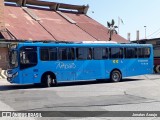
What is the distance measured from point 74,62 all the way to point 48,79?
213 centimetres

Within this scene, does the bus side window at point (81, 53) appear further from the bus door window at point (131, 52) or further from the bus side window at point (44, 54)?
the bus door window at point (131, 52)

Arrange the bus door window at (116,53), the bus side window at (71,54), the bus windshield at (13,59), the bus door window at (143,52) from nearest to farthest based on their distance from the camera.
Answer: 1. the bus windshield at (13,59)
2. the bus side window at (71,54)
3. the bus door window at (116,53)
4. the bus door window at (143,52)

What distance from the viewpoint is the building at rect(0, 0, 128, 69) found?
38.8 metres

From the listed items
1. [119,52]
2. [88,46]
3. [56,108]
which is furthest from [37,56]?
[56,108]

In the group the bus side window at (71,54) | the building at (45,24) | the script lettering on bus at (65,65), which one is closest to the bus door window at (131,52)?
the bus side window at (71,54)

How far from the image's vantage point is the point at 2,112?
35.2 feet

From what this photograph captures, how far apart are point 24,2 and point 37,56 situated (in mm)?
32279

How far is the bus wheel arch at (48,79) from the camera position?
67.1ft

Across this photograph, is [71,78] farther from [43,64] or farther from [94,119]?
[94,119]

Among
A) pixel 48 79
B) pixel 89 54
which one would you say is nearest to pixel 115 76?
pixel 89 54

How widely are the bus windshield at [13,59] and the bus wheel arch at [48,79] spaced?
186 cm

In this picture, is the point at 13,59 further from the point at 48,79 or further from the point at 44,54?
the point at 48,79

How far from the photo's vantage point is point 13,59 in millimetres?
19750

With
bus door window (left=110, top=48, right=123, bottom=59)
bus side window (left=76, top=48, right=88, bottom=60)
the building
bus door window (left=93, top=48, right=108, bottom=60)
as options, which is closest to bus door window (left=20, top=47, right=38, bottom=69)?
bus side window (left=76, top=48, right=88, bottom=60)
